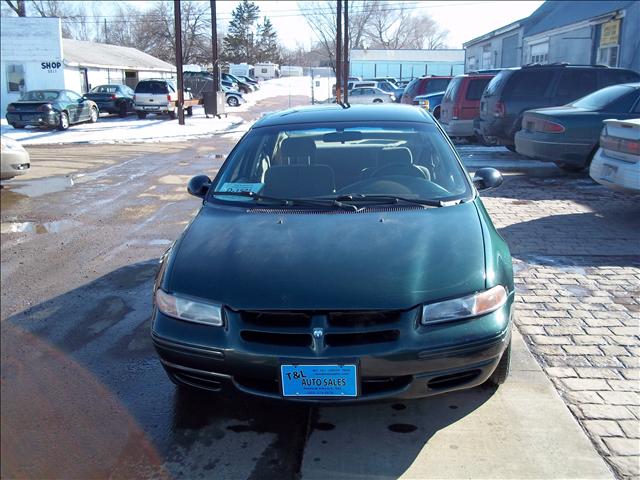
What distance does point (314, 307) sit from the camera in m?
2.79

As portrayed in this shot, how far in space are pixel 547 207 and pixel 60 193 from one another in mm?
7185

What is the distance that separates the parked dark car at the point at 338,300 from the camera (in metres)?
2.79

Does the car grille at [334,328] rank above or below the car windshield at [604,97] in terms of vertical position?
below

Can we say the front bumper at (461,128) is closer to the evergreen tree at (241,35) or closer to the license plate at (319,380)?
the license plate at (319,380)

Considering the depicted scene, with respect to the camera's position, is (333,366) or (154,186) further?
(154,186)

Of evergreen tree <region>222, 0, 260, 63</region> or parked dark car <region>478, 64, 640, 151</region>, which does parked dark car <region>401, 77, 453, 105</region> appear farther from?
evergreen tree <region>222, 0, 260, 63</region>

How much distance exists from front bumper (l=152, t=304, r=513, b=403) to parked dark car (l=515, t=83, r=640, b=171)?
7662mm

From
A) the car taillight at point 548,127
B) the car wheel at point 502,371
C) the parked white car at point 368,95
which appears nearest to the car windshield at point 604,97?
the car taillight at point 548,127

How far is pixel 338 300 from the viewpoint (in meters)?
2.80

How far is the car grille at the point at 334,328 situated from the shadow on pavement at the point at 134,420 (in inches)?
13.9

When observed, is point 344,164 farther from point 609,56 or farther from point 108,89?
point 108,89

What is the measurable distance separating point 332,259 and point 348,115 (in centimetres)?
199

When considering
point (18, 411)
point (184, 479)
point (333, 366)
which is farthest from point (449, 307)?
point (18, 411)

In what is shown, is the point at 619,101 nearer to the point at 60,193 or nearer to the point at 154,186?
the point at 154,186
